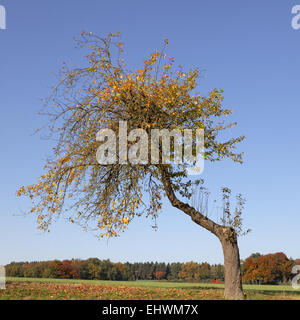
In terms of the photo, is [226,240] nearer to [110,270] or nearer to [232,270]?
[232,270]

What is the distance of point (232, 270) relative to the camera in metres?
18.0

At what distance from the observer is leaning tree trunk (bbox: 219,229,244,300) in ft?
58.1

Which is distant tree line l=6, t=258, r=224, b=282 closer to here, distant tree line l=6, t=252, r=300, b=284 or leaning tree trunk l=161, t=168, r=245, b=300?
distant tree line l=6, t=252, r=300, b=284

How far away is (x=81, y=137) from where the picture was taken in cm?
1780

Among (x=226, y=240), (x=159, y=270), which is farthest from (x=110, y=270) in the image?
(x=226, y=240)

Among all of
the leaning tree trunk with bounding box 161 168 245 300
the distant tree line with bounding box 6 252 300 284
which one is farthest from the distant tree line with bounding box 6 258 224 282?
the leaning tree trunk with bounding box 161 168 245 300

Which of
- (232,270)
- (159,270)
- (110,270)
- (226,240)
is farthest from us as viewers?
(159,270)

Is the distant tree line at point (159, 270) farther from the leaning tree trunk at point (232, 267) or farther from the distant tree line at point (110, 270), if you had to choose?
the leaning tree trunk at point (232, 267)

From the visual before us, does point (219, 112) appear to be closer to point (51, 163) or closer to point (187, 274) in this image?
point (51, 163)

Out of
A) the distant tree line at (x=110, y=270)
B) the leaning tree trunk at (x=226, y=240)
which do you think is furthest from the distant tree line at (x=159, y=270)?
the leaning tree trunk at (x=226, y=240)

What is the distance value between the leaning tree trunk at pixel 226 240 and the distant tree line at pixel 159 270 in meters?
27.4

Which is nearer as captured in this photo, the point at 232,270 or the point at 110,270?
the point at 232,270

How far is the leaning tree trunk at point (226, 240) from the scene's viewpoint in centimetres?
1778

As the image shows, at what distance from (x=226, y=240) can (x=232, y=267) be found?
1.28 meters
